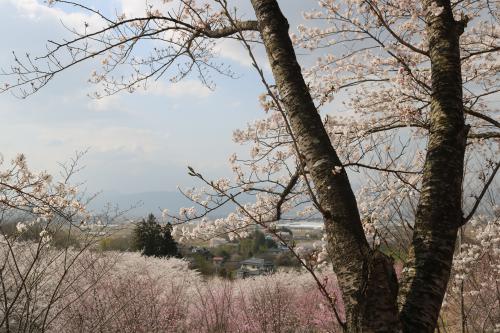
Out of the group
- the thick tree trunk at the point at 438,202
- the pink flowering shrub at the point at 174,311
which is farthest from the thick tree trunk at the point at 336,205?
the pink flowering shrub at the point at 174,311

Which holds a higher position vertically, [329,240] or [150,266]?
[329,240]

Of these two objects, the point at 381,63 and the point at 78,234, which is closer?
the point at 381,63

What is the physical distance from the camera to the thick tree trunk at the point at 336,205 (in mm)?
1273

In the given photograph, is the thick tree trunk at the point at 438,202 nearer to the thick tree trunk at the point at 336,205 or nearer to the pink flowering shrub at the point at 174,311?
the thick tree trunk at the point at 336,205

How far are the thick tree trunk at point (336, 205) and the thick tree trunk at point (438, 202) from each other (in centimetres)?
15

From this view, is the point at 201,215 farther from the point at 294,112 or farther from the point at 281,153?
the point at 281,153

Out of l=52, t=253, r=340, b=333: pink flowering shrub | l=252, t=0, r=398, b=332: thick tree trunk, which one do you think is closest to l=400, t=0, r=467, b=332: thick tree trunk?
l=252, t=0, r=398, b=332: thick tree trunk

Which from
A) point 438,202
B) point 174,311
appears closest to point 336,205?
point 438,202

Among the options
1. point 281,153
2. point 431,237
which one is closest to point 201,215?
point 431,237

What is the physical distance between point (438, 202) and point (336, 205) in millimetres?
406

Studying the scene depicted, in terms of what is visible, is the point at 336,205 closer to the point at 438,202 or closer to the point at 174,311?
Result: the point at 438,202

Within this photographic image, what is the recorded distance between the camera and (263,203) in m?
4.84

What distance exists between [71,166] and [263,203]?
2716 mm

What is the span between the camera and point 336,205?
58.3 inches
